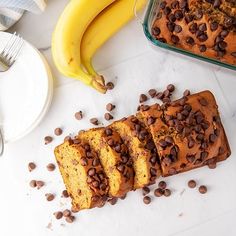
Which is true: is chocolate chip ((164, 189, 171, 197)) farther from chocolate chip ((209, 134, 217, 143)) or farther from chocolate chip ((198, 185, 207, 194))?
chocolate chip ((209, 134, 217, 143))

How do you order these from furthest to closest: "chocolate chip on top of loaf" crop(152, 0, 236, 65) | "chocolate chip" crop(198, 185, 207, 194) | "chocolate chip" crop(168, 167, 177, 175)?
1. "chocolate chip" crop(198, 185, 207, 194)
2. "chocolate chip" crop(168, 167, 177, 175)
3. "chocolate chip on top of loaf" crop(152, 0, 236, 65)

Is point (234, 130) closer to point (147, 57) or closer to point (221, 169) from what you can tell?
point (221, 169)

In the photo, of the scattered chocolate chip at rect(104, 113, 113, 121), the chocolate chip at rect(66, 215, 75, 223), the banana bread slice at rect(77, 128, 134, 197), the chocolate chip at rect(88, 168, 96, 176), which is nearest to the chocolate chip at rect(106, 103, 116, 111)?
the scattered chocolate chip at rect(104, 113, 113, 121)

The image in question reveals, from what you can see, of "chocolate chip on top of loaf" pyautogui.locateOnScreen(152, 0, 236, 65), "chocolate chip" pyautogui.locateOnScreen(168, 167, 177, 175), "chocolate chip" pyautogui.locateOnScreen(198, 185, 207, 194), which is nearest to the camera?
"chocolate chip on top of loaf" pyautogui.locateOnScreen(152, 0, 236, 65)

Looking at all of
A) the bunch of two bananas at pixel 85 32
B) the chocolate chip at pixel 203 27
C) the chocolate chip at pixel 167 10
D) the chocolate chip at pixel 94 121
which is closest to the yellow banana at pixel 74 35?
the bunch of two bananas at pixel 85 32

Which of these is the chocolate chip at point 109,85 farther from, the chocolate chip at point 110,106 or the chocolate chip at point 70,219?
the chocolate chip at point 70,219
